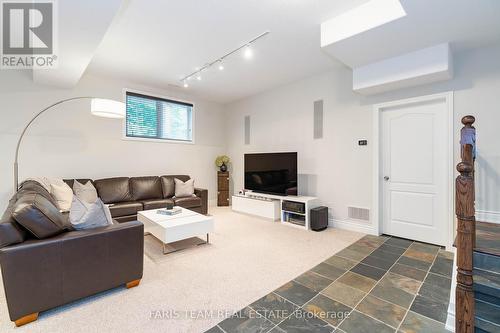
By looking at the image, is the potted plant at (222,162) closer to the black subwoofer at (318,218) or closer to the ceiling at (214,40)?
the ceiling at (214,40)

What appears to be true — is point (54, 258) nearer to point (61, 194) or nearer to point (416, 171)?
point (61, 194)

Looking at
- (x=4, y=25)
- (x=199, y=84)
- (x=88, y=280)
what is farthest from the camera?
(x=199, y=84)

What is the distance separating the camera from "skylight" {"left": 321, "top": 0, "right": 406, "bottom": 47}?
2369 millimetres

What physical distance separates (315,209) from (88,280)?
3.29 metres

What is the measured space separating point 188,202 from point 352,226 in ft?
10.3

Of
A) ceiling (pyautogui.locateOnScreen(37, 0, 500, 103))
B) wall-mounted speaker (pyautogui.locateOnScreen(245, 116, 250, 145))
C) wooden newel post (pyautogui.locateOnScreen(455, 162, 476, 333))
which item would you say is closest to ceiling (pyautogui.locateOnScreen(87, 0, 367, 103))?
ceiling (pyautogui.locateOnScreen(37, 0, 500, 103))

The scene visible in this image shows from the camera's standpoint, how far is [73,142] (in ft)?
13.9

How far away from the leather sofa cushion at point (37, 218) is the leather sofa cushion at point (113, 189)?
2.35 m

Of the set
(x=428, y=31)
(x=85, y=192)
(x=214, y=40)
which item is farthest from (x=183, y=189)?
(x=428, y=31)

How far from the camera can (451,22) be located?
7.93 feet

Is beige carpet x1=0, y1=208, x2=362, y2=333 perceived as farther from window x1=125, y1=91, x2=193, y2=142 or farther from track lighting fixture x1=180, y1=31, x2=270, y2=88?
track lighting fixture x1=180, y1=31, x2=270, y2=88

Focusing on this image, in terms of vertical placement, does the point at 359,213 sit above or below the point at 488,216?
below

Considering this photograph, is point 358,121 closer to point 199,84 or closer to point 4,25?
point 199,84

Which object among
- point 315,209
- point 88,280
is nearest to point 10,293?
point 88,280
